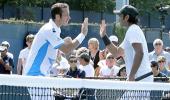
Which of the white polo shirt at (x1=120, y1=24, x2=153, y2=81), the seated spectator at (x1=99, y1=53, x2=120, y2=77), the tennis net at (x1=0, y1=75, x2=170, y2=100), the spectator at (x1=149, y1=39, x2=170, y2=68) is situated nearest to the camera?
the tennis net at (x1=0, y1=75, x2=170, y2=100)

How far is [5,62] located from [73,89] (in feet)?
24.7

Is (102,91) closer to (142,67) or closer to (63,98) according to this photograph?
(63,98)

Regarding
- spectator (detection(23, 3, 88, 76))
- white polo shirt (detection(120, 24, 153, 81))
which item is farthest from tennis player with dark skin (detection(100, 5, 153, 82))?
spectator (detection(23, 3, 88, 76))

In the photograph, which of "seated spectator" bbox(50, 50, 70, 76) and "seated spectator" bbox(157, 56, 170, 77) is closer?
"seated spectator" bbox(50, 50, 70, 76)

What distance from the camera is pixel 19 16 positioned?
42.3 meters

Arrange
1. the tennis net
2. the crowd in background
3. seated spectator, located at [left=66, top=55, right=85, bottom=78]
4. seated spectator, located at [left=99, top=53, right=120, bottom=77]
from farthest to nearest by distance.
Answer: seated spectator, located at [left=99, top=53, right=120, bottom=77] < the crowd in background < seated spectator, located at [left=66, top=55, right=85, bottom=78] < the tennis net

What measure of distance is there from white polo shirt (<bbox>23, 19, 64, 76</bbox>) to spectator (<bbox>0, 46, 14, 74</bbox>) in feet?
19.6

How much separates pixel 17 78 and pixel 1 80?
7.0 inches

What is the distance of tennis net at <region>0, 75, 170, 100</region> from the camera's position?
6691mm

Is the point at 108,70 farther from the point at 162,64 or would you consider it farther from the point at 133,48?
the point at 133,48

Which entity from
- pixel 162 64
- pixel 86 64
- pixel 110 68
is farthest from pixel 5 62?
pixel 162 64

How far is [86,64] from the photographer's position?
12.8 metres

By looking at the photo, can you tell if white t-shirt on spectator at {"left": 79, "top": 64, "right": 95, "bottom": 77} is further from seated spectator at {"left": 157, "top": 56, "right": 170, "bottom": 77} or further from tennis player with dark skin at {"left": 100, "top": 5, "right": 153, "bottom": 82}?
tennis player with dark skin at {"left": 100, "top": 5, "right": 153, "bottom": 82}

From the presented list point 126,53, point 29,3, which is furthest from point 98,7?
point 126,53
